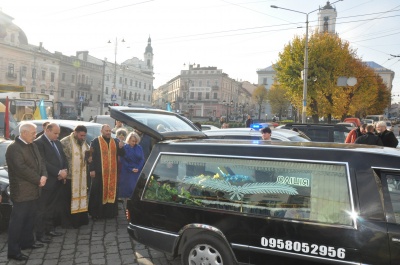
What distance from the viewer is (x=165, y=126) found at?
5719mm

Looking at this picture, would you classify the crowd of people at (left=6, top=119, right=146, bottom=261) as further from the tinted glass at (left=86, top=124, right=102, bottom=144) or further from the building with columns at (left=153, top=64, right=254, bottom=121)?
the building with columns at (left=153, top=64, right=254, bottom=121)

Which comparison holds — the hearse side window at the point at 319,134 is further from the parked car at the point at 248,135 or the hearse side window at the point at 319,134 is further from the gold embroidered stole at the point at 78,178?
the gold embroidered stole at the point at 78,178

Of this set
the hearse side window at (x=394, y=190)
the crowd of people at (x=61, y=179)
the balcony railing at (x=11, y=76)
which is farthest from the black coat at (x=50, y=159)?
the balcony railing at (x=11, y=76)

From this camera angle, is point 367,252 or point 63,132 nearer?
point 367,252

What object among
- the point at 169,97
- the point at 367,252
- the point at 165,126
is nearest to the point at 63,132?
the point at 165,126

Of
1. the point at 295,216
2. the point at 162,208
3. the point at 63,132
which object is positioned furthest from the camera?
the point at 63,132

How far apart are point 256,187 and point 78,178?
4.03 m

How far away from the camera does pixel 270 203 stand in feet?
11.8

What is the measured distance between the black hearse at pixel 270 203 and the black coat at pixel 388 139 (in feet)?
20.8

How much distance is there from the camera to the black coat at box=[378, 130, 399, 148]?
29.9 feet

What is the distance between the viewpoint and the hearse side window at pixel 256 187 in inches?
131

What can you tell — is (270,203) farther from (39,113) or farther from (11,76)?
(11,76)

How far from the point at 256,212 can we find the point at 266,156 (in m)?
0.60

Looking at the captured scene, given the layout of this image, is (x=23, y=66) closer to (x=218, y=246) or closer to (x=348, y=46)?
(x=348, y=46)
